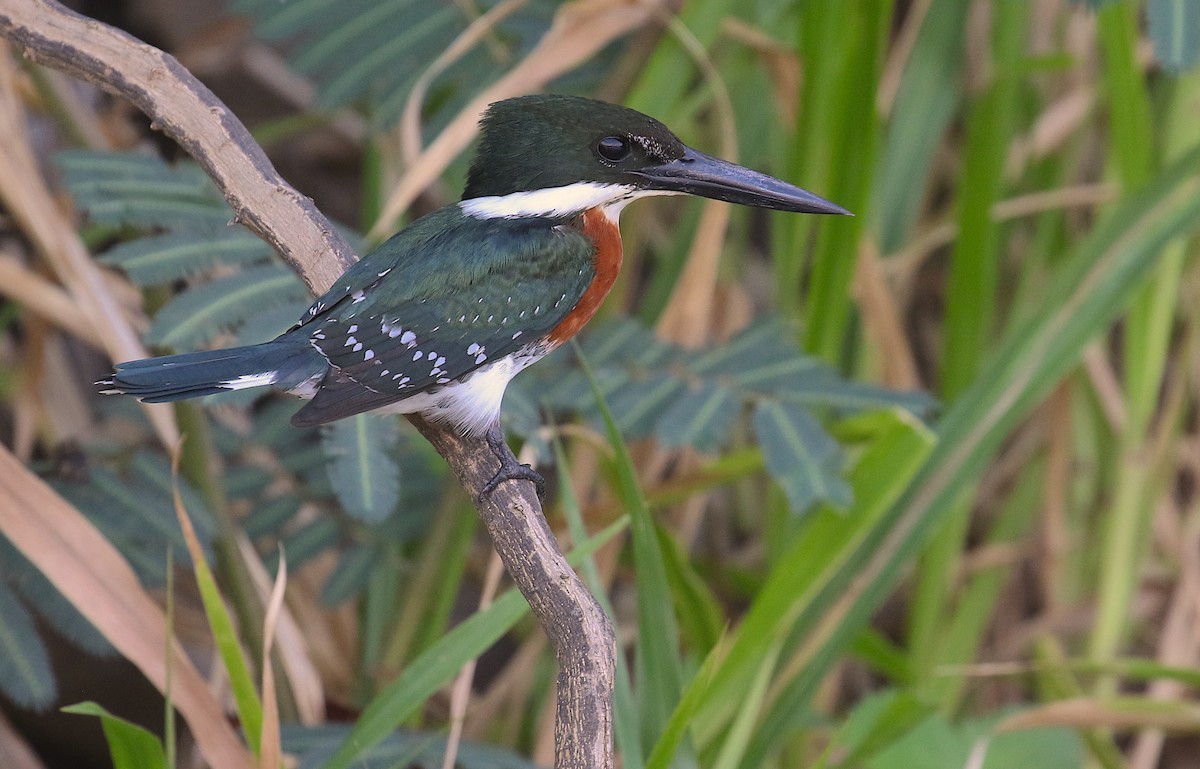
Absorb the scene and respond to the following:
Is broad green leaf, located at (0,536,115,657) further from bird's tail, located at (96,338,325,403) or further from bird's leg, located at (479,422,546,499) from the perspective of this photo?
bird's leg, located at (479,422,546,499)

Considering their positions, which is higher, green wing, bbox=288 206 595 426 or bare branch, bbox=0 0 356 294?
bare branch, bbox=0 0 356 294

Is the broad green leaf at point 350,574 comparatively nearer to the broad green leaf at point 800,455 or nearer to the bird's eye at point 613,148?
the broad green leaf at point 800,455

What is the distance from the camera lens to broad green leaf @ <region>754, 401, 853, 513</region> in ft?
6.72

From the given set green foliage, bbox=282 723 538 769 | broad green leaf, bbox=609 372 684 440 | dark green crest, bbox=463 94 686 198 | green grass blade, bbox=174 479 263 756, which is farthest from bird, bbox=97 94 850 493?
green foliage, bbox=282 723 538 769

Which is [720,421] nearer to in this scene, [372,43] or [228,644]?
[228,644]

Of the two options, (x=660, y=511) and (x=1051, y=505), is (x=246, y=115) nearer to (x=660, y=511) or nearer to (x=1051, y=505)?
(x=660, y=511)

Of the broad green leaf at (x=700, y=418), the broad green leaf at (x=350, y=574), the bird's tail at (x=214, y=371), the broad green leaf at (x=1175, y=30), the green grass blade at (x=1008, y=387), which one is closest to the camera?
the bird's tail at (x=214, y=371)

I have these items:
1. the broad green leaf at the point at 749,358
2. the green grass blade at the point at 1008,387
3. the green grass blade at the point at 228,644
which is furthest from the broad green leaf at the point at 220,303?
the green grass blade at the point at 1008,387

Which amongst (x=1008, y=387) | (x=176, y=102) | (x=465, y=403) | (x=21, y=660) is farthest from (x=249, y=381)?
(x=1008, y=387)

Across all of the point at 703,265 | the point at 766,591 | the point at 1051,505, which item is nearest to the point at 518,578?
the point at 766,591

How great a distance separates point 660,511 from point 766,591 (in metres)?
0.91

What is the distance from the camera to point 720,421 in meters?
2.13

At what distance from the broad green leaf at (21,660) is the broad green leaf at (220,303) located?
46 centimetres

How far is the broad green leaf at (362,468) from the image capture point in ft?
6.03
